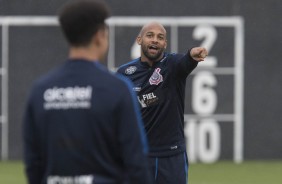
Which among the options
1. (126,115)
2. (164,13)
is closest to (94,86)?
(126,115)

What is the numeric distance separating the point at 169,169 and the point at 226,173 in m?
6.26

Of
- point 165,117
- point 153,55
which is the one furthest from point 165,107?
point 153,55

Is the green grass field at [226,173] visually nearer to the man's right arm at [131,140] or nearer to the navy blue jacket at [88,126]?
the navy blue jacket at [88,126]

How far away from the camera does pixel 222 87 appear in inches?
569

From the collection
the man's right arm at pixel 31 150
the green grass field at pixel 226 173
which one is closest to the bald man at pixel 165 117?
the man's right arm at pixel 31 150

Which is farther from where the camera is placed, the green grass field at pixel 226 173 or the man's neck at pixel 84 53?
the green grass field at pixel 226 173

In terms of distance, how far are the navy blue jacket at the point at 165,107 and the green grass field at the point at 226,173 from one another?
5.19m

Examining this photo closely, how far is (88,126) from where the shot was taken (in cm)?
394

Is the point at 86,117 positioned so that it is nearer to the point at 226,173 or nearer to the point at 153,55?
the point at 153,55

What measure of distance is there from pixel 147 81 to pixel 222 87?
23.9 ft

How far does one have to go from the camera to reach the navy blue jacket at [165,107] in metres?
7.14

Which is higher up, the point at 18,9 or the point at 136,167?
the point at 18,9

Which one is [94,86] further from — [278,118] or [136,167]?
[278,118]

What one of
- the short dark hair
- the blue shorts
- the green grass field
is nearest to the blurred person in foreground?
the short dark hair
